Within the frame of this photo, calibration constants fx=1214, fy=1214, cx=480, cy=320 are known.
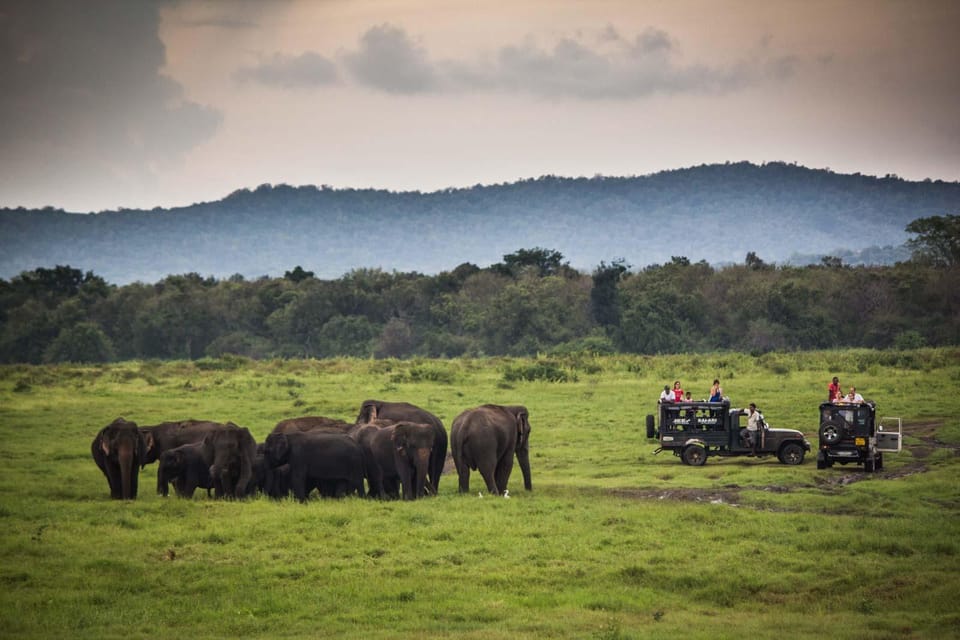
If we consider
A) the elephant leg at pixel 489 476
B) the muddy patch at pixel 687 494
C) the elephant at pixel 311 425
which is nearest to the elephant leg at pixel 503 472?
the elephant leg at pixel 489 476

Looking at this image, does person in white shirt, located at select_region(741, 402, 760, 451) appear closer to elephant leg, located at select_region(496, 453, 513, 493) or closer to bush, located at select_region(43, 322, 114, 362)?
elephant leg, located at select_region(496, 453, 513, 493)

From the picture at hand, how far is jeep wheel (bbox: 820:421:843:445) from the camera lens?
2689 centimetres

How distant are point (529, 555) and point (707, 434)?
11.7 metres

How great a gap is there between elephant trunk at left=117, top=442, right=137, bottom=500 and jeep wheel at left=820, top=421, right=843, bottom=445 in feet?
48.6

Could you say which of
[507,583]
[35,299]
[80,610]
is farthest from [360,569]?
[35,299]

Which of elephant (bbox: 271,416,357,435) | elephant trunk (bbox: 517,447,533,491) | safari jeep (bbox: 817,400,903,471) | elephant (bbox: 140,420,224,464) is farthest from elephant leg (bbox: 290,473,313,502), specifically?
safari jeep (bbox: 817,400,903,471)

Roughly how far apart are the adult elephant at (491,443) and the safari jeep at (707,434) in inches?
211

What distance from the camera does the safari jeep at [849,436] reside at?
26.7 m

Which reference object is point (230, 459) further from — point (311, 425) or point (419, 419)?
point (419, 419)

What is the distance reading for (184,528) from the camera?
66.7 feet

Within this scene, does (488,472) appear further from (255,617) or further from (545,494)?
(255,617)

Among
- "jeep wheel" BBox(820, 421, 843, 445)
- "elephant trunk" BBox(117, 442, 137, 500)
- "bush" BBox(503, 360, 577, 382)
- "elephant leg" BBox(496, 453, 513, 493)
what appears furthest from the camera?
"bush" BBox(503, 360, 577, 382)

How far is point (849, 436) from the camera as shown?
26906 millimetres

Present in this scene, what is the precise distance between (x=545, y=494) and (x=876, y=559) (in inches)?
317
